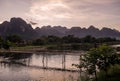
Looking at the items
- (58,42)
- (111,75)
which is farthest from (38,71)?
(58,42)

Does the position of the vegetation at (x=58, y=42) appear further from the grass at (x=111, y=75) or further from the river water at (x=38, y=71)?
the grass at (x=111, y=75)

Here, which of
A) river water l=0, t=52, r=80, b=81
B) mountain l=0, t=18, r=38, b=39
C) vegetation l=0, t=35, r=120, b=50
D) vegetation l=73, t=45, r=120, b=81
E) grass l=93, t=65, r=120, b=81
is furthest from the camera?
mountain l=0, t=18, r=38, b=39

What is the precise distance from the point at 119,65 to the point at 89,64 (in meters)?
2.55

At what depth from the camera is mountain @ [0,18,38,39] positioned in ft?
590

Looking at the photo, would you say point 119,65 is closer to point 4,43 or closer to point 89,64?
point 89,64

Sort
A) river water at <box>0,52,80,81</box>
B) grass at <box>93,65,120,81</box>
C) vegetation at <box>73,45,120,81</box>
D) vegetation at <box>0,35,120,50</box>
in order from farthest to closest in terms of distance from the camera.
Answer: vegetation at <box>0,35,120,50</box>
river water at <box>0,52,80,81</box>
grass at <box>93,65,120,81</box>
vegetation at <box>73,45,120,81</box>

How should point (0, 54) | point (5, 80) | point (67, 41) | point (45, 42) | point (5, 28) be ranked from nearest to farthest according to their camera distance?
point (5, 80) < point (0, 54) < point (45, 42) < point (67, 41) < point (5, 28)

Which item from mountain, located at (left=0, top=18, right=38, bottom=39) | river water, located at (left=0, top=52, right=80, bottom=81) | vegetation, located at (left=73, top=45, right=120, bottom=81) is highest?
mountain, located at (left=0, top=18, right=38, bottom=39)

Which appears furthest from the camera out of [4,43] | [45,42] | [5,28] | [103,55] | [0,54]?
[5,28]

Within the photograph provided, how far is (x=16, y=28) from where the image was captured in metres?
182

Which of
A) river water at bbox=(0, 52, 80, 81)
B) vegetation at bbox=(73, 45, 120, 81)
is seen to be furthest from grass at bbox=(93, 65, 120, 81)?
river water at bbox=(0, 52, 80, 81)

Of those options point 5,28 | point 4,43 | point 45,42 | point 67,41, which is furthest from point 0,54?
point 5,28

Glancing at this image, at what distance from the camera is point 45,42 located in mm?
111062

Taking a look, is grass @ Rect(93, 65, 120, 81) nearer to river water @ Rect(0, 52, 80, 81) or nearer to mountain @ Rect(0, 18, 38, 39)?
river water @ Rect(0, 52, 80, 81)
